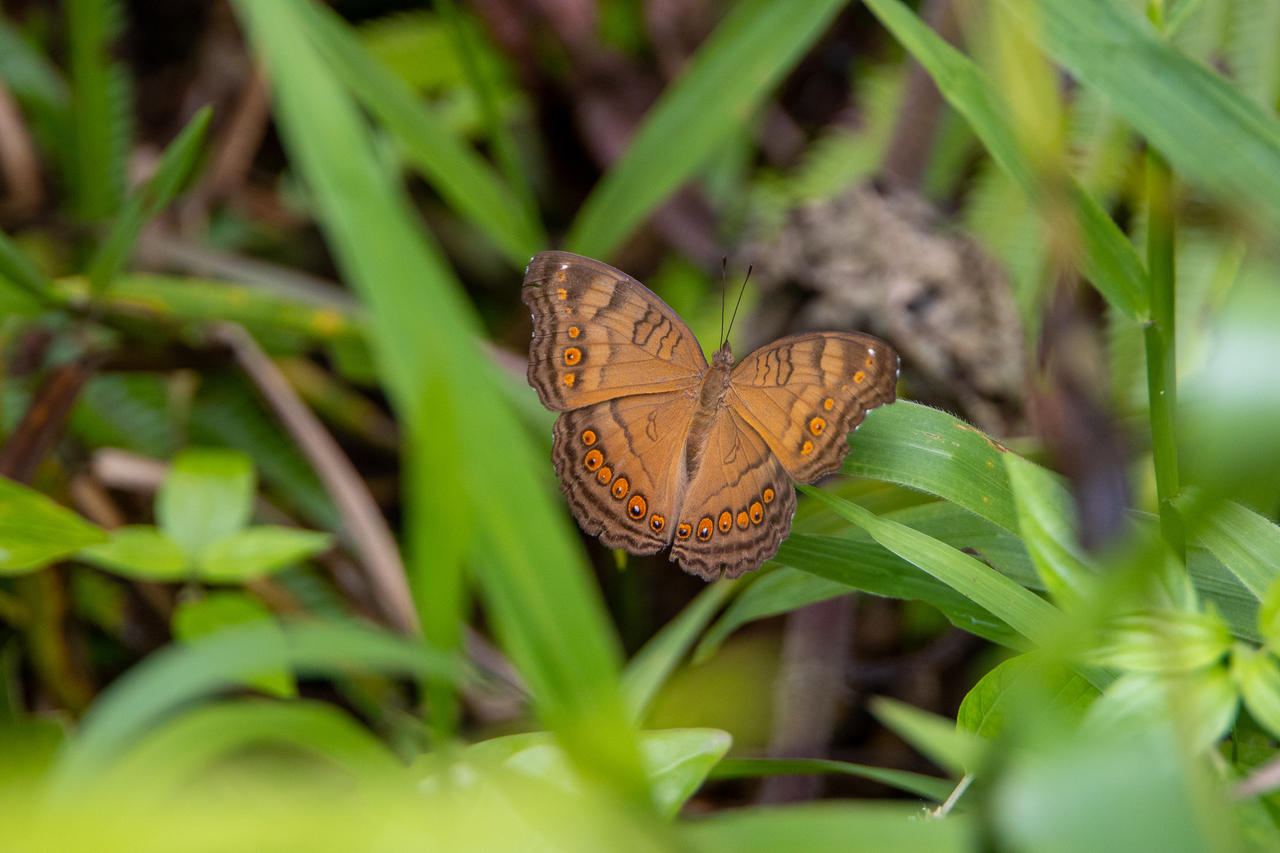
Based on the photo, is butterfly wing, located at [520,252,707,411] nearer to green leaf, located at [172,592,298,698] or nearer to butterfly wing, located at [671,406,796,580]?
butterfly wing, located at [671,406,796,580]

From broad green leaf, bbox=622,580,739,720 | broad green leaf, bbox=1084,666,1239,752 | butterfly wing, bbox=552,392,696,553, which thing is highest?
broad green leaf, bbox=1084,666,1239,752

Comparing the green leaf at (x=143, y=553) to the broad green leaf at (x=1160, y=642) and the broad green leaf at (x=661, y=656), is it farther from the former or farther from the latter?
the broad green leaf at (x=1160, y=642)

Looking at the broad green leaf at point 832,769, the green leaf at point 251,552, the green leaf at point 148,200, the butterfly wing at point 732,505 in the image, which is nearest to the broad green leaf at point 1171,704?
the broad green leaf at point 832,769

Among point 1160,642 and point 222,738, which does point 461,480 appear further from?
point 1160,642

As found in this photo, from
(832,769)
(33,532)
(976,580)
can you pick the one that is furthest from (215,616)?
(976,580)

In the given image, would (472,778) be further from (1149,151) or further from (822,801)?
(1149,151)

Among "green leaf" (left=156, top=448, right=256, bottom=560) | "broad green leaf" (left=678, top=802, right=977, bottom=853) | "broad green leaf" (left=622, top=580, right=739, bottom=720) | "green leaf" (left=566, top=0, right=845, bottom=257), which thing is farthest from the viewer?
"green leaf" (left=566, top=0, right=845, bottom=257)

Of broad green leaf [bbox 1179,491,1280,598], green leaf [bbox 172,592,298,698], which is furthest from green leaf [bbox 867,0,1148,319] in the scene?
green leaf [bbox 172,592,298,698]
